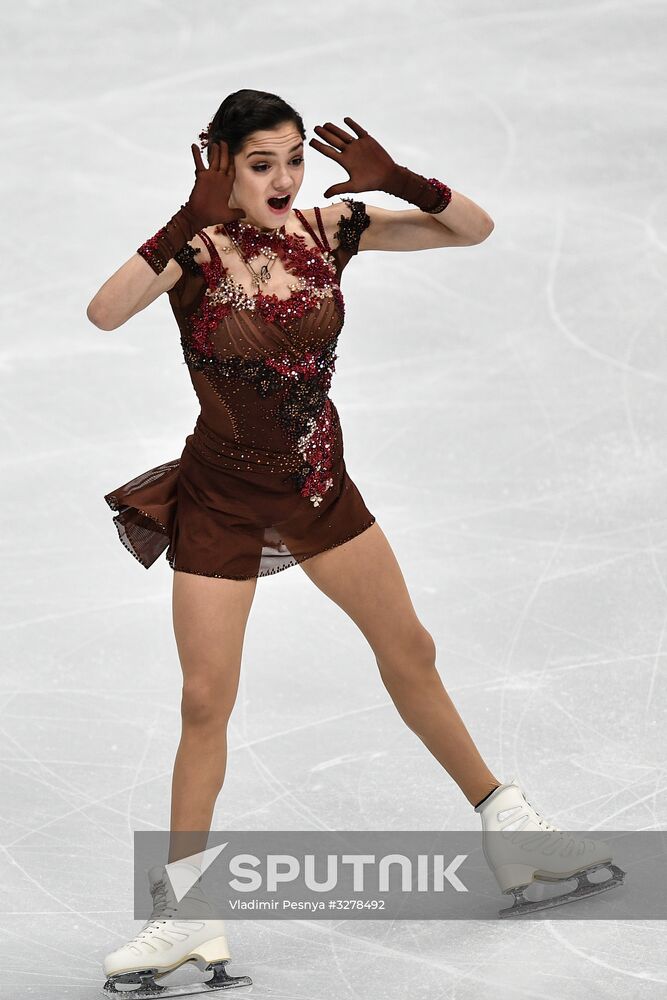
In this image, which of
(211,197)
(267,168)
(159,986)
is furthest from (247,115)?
(159,986)

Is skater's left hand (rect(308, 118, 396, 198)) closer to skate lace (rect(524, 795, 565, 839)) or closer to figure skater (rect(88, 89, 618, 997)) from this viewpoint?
figure skater (rect(88, 89, 618, 997))

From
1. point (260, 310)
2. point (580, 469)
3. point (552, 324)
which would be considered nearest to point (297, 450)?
point (260, 310)

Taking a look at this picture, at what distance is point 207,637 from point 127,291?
79 centimetres

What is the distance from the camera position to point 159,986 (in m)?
3.69

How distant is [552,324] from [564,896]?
12.0 feet

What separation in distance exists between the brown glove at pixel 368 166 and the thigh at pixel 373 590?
800 millimetres

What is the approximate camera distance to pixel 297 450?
3.84m

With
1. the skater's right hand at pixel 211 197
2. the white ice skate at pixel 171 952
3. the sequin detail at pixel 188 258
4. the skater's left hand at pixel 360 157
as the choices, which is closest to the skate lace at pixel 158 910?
the white ice skate at pixel 171 952

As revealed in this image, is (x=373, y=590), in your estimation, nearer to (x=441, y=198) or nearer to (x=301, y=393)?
(x=301, y=393)

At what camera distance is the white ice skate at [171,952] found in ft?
11.9

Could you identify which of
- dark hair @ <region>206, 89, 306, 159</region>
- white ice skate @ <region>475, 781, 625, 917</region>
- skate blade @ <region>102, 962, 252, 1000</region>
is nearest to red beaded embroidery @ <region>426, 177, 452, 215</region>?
dark hair @ <region>206, 89, 306, 159</region>

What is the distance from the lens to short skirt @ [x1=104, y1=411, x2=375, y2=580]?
12.3ft

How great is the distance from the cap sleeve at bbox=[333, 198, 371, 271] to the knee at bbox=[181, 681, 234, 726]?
1.05 meters

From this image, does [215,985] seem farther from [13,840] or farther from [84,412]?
[84,412]
